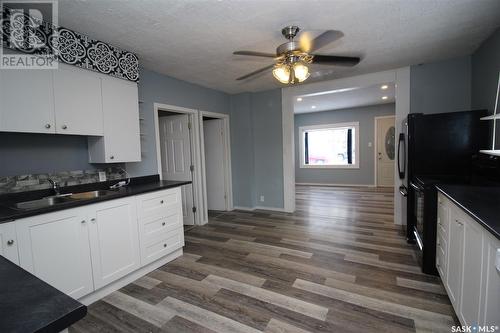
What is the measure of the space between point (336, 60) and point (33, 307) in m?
2.39

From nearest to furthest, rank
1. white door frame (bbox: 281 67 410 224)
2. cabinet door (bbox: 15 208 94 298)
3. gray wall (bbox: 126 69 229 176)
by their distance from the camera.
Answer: cabinet door (bbox: 15 208 94 298)
gray wall (bbox: 126 69 229 176)
white door frame (bbox: 281 67 410 224)

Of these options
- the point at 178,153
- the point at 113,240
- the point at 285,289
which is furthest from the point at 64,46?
the point at 285,289

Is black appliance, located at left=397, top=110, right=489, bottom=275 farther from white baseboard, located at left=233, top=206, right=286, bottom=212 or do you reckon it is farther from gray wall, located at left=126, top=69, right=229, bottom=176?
gray wall, located at left=126, top=69, right=229, bottom=176

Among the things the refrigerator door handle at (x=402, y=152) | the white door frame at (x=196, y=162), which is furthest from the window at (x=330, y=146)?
the white door frame at (x=196, y=162)

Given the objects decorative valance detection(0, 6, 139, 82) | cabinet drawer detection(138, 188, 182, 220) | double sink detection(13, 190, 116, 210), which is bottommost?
cabinet drawer detection(138, 188, 182, 220)

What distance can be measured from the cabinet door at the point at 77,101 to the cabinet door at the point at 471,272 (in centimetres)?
307

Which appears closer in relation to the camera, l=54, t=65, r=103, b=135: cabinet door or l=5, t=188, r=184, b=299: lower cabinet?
→ l=5, t=188, r=184, b=299: lower cabinet

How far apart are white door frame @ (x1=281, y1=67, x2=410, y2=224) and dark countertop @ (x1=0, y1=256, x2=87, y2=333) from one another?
4.05 meters

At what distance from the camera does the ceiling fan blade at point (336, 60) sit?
2.02m

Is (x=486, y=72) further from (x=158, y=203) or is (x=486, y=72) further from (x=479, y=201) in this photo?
(x=158, y=203)

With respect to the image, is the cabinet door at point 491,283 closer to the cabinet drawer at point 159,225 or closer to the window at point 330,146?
the cabinet drawer at point 159,225

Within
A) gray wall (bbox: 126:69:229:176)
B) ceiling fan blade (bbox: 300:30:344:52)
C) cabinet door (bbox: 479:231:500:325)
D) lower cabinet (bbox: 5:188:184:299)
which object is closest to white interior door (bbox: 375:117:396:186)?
gray wall (bbox: 126:69:229:176)

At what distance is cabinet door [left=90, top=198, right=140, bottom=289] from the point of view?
1999 mm

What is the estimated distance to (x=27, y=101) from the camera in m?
1.84
